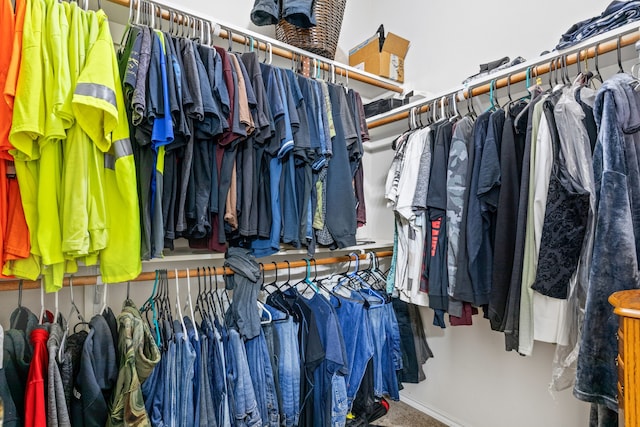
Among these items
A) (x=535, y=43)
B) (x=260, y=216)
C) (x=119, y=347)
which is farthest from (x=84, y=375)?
(x=535, y=43)

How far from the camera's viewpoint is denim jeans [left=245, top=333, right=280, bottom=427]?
138 cm

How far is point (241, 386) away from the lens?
1297 millimetres

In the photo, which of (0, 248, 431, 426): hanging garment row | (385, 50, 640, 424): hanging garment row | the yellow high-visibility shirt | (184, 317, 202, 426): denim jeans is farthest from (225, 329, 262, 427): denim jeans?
(385, 50, 640, 424): hanging garment row

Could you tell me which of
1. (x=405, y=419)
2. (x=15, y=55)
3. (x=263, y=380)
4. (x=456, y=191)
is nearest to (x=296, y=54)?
(x=456, y=191)

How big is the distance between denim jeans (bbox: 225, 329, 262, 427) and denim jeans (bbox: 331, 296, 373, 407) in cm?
51

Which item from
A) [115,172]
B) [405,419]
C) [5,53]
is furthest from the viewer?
[405,419]

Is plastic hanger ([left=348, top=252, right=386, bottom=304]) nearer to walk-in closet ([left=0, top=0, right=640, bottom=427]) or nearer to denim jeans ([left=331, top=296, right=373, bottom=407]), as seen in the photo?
walk-in closet ([left=0, top=0, right=640, bottom=427])

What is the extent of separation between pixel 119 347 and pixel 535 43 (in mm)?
2146

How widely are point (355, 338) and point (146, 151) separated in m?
1.20

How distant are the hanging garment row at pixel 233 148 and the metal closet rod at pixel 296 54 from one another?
14 cm

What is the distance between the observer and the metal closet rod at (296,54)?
5.05ft

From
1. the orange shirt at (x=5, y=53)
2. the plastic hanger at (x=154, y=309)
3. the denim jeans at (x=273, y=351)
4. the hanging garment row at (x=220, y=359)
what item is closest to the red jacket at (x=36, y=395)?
the hanging garment row at (x=220, y=359)

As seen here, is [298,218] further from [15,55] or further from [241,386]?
[15,55]

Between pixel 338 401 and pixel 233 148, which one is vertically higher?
pixel 233 148
